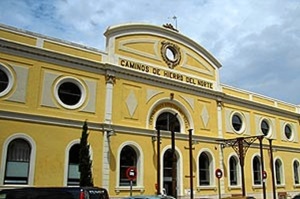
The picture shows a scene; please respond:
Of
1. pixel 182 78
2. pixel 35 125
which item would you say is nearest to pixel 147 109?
pixel 182 78

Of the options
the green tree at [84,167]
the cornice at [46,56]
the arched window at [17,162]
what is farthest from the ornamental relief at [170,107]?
the arched window at [17,162]

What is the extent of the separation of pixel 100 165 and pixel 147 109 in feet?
18.3

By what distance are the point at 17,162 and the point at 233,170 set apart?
18.6 m

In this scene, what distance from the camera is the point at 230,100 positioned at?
3228 centimetres

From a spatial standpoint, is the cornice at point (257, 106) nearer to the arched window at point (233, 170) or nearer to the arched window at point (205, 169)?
the arched window at point (233, 170)

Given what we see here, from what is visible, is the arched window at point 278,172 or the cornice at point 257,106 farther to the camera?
the arched window at point 278,172

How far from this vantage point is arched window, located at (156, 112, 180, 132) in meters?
27.0

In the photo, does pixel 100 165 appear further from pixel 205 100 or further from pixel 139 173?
pixel 205 100

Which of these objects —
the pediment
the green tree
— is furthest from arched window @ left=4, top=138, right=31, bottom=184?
the pediment

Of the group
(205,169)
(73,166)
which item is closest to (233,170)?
(205,169)

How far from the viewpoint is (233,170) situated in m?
31.2

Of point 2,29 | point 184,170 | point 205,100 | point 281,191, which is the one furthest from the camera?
point 281,191

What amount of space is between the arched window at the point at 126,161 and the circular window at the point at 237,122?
37.4ft

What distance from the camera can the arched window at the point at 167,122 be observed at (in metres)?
27.0
